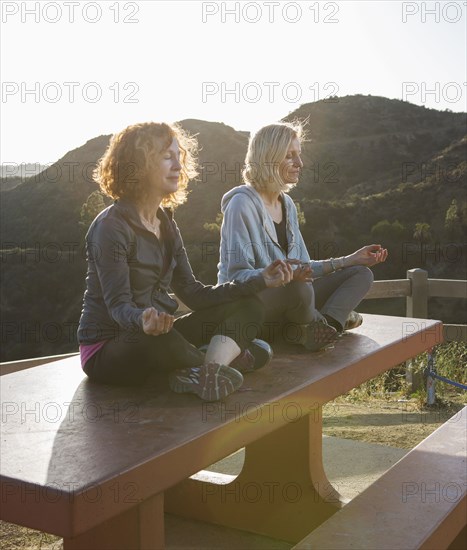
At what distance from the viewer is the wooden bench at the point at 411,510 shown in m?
2.04

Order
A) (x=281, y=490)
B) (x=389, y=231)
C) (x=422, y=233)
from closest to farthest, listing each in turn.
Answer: (x=281, y=490) → (x=422, y=233) → (x=389, y=231)

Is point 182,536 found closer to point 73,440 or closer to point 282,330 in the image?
point 282,330

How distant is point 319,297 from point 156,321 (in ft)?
4.31

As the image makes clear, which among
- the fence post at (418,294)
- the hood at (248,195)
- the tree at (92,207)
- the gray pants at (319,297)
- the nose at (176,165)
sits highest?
the tree at (92,207)

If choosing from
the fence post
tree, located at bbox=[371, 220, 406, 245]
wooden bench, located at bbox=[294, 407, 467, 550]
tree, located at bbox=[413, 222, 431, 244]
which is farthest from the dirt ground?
tree, located at bbox=[413, 222, 431, 244]

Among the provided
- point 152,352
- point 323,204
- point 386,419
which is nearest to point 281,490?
point 152,352

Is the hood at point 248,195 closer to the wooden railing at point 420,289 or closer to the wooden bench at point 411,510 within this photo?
the wooden bench at point 411,510

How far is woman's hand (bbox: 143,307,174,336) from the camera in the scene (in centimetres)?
193

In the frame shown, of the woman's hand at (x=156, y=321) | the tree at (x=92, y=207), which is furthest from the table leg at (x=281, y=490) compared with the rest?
the tree at (x=92, y=207)

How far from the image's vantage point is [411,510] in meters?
2.21

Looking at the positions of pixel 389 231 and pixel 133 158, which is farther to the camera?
pixel 389 231

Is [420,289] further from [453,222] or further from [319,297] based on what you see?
[453,222]

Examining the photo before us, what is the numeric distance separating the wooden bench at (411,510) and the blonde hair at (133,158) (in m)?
1.19

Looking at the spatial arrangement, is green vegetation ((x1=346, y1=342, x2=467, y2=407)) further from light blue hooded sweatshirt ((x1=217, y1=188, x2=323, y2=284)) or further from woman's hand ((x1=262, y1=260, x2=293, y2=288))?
woman's hand ((x1=262, y1=260, x2=293, y2=288))
